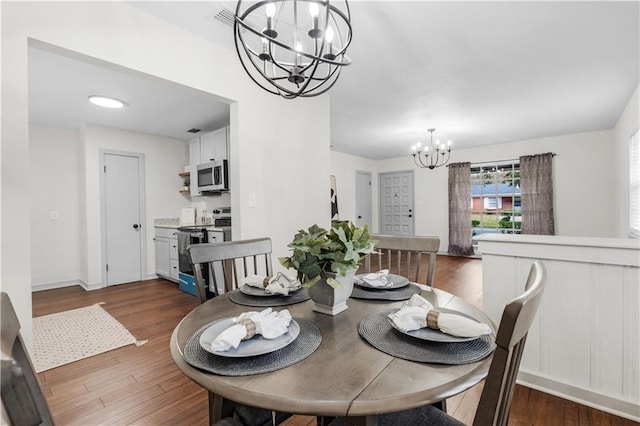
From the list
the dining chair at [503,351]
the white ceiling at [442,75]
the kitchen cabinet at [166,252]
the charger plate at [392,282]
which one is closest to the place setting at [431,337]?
the dining chair at [503,351]

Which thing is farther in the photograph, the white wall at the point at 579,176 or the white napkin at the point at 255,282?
the white wall at the point at 579,176

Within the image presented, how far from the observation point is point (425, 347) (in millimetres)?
813

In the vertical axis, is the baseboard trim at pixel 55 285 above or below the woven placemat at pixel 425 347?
below

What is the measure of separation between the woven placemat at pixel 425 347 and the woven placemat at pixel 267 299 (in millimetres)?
386

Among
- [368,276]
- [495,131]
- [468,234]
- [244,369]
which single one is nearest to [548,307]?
[368,276]

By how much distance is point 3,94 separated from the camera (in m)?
1.35

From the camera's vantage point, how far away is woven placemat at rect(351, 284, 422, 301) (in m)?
1.24

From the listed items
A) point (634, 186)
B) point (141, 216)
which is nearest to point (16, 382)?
point (141, 216)

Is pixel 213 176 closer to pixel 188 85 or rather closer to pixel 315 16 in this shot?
pixel 188 85

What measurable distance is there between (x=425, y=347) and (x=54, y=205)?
5.30m

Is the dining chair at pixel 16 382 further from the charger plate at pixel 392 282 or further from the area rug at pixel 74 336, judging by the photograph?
the area rug at pixel 74 336

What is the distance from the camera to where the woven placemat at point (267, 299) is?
47.5 inches

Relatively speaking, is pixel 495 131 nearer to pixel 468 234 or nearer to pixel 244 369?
pixel 468 234

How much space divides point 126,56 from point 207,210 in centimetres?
304
